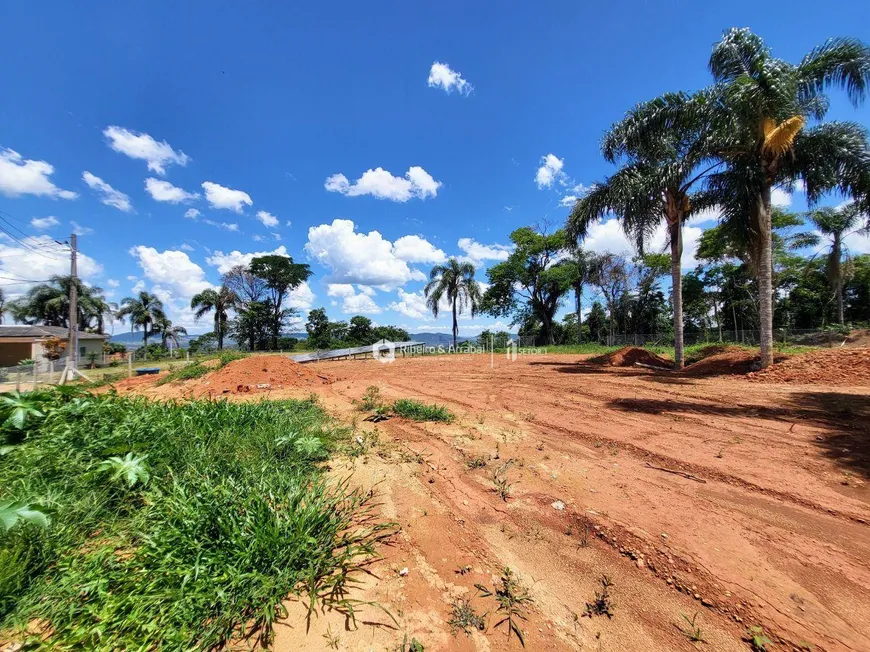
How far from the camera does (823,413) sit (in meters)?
5.40

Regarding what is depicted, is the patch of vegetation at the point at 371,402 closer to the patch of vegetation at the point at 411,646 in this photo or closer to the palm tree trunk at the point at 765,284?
the patch of vegetation at the point at 411,646

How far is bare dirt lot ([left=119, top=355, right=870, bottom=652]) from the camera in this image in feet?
5.70

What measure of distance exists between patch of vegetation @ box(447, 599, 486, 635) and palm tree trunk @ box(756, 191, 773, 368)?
40.1 ft

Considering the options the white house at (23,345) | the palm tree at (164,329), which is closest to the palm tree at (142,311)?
the palm tree at (164,329)

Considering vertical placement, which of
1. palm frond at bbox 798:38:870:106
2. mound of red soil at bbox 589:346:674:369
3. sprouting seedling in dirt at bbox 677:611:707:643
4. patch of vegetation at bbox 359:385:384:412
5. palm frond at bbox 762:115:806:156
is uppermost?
palm frond at bbox 798:38:870:106

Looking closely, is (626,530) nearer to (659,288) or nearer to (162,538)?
(162,538)

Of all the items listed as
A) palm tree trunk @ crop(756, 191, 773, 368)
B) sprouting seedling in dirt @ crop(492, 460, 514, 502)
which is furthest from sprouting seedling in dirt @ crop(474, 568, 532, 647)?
palm tree trunk @ crop(756, 191, 773, 368)

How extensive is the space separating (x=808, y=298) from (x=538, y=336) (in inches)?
903

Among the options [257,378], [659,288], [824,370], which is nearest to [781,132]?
[824,370]

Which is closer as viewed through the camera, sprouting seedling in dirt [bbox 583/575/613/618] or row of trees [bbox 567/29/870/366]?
sprouting seedling in dirt [bbox 583/575/613/618]

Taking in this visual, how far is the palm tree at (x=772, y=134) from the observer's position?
28.8 ft

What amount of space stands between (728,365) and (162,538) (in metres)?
14.1

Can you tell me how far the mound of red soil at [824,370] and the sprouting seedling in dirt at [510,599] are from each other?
34.0 ft

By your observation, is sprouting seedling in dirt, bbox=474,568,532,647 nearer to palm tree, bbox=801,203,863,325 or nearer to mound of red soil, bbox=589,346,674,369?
mound of red soil, bbox=589,346,674,369
